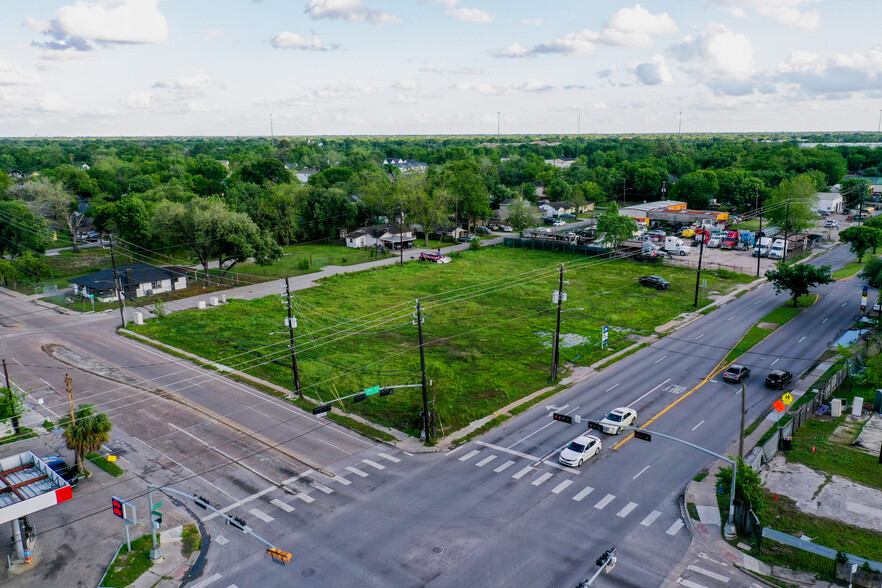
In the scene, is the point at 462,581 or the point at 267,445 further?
the point at 267,445

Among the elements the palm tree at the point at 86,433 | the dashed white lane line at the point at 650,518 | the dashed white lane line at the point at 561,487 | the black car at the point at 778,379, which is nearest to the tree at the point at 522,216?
the black car at the point at 778,379

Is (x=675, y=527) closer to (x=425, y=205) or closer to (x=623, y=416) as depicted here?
(x=623, y=416)

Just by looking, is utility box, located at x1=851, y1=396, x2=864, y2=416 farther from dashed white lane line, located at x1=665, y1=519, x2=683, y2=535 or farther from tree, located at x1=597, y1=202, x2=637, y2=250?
tree, located at x1=597, y1=202, x2=637, y2=250

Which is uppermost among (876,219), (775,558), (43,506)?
(876,219)

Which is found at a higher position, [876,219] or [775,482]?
[876,219]

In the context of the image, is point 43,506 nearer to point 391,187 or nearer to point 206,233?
point 206,233

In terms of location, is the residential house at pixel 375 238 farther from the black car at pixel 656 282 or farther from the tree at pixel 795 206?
the tree at pixel 795 206

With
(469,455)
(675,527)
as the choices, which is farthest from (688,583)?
(469,455)

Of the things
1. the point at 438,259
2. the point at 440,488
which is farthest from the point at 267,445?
the point at 438,259
